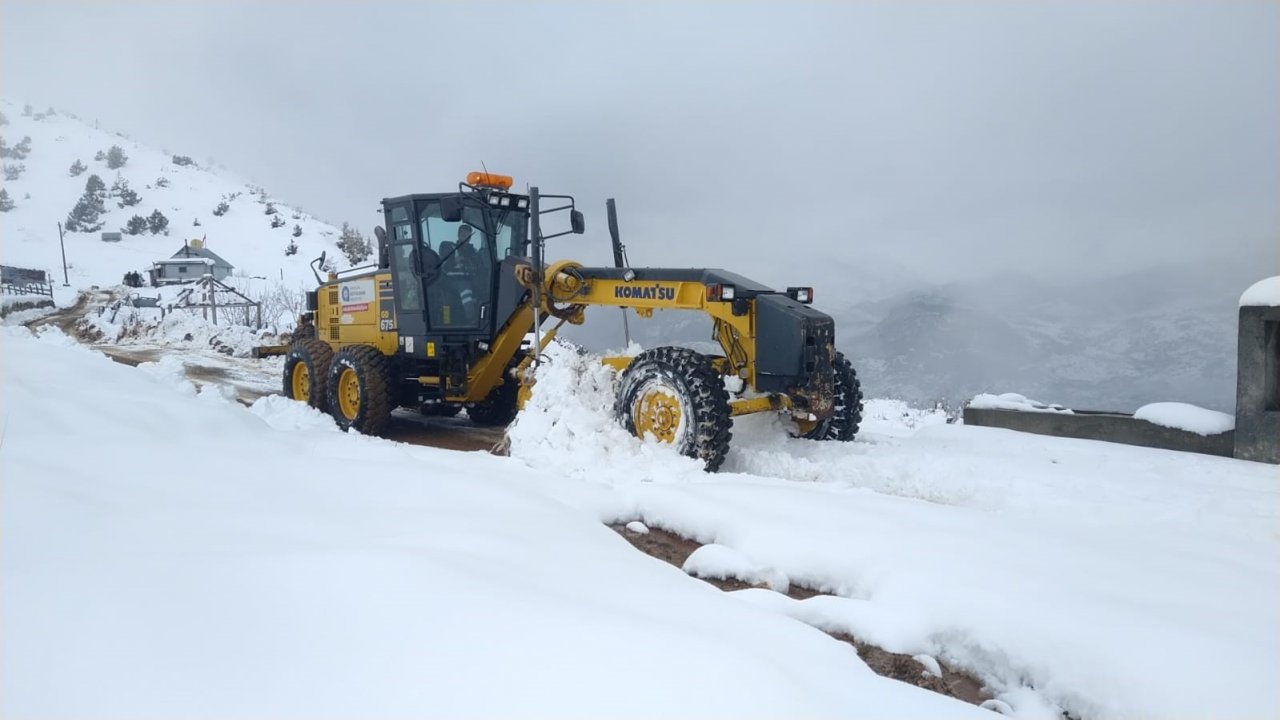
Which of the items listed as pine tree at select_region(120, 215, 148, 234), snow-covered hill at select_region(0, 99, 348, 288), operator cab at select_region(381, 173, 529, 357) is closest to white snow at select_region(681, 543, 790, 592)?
operator cab at select_region(381, 173, 529, 357)

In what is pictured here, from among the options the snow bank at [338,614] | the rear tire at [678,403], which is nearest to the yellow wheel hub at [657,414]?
the rear tire at [678,403]

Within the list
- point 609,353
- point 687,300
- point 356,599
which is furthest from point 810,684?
point 609,353

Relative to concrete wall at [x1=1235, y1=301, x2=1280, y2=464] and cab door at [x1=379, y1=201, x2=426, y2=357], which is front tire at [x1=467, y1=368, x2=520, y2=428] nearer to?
cab door at [x1=379, y1=201, x2=426, y2=357]

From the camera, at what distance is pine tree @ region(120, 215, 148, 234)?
49250 mm

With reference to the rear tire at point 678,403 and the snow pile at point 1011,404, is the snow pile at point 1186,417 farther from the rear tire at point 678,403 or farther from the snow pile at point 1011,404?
the rear tire at point 678,403

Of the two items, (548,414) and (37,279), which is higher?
(37,279)

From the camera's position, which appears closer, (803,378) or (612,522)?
(612,522)

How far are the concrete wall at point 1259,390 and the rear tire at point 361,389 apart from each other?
8.46 meters

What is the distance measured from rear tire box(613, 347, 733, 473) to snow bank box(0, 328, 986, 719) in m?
2.35

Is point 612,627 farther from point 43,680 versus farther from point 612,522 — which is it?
point 612,522

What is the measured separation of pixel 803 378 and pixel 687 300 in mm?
1263

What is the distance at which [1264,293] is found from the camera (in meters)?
6.51

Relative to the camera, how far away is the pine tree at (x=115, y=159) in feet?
201

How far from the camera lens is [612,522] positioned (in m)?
4.75
